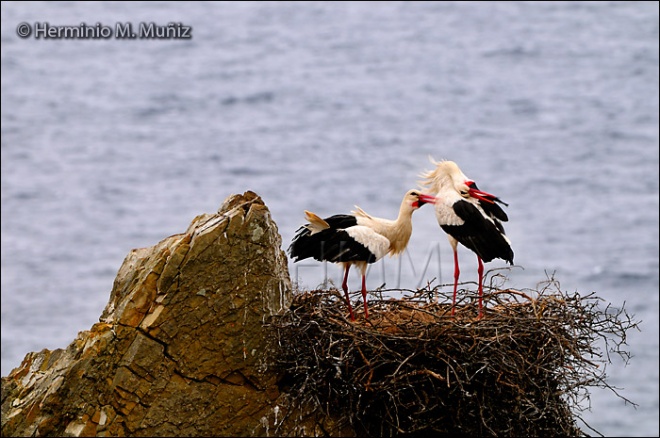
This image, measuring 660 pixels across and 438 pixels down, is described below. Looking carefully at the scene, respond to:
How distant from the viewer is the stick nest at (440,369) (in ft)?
22.3

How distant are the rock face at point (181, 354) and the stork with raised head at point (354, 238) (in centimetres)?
28

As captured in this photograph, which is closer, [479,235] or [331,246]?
[331,246]

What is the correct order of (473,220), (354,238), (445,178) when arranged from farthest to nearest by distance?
(445,178), (473,220), (354,238)

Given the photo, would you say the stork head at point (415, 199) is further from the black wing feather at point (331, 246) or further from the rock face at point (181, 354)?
the rock face at point (181, 354)

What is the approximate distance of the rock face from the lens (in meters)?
6.61

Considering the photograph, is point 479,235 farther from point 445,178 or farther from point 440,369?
point 440,369

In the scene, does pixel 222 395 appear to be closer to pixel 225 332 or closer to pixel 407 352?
pixel 225 332

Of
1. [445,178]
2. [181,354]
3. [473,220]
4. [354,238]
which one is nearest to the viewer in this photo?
[181,354]

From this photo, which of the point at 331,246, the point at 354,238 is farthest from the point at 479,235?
the point at 331,246

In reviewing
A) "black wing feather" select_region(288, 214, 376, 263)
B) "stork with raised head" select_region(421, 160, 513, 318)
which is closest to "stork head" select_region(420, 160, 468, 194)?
"stork with raised head" select_region(421, 160, 513, 318)

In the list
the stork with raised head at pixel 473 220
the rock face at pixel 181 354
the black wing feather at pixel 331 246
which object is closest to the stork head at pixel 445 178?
the stork with raised head at pixel 473 220

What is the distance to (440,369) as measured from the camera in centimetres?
684

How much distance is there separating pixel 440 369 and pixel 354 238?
1.06m

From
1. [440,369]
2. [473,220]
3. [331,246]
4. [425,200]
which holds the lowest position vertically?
[440,369]
